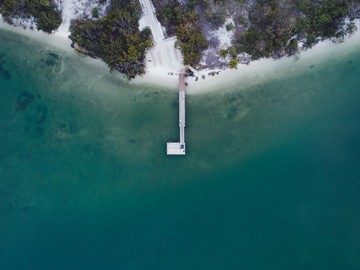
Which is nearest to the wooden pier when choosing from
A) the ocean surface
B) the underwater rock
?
the ocean surface

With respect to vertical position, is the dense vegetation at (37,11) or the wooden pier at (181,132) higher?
the dense vegetation at (37,11)

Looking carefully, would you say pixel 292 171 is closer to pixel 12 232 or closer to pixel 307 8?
pixel 307 8

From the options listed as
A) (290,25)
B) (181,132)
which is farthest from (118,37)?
(290,25)

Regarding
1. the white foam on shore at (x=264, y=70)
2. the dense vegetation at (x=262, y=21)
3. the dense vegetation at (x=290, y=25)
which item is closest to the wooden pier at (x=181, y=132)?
the white foam on shore at (x=264, y=70)

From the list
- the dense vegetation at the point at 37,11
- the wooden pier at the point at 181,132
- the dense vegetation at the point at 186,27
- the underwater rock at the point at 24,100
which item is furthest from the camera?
the underwater rock at the point at 24,100

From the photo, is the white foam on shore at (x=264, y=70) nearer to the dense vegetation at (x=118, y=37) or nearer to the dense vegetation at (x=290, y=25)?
the dense vegetation at (x=290, y=25)

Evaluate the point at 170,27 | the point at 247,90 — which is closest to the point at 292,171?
the point at 247,90

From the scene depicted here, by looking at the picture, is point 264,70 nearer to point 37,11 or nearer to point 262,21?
point 262,21
